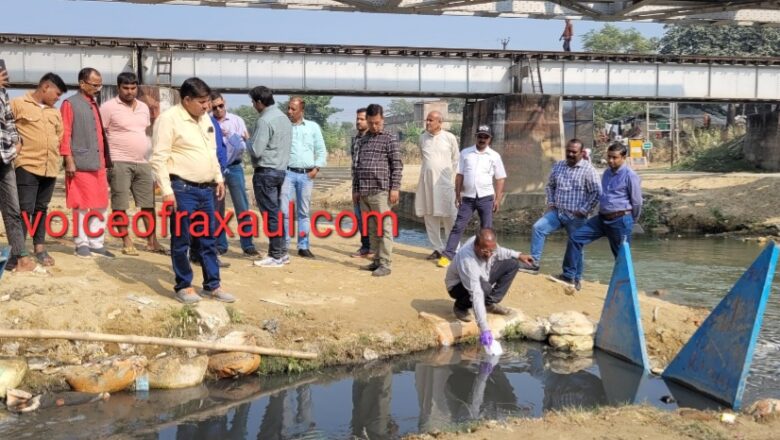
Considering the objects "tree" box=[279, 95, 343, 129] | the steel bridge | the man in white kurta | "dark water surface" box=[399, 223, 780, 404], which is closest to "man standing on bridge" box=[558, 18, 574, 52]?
the steel bridge

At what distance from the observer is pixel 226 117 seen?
8.32m

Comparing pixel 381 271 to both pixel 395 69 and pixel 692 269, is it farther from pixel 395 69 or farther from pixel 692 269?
pixel 395 69

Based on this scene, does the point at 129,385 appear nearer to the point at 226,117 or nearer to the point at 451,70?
the point at 226,117

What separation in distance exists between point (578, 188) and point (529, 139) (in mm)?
17342

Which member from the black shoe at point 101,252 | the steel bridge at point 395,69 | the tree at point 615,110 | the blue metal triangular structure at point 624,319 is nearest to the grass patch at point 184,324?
the black shoe at point 101,252

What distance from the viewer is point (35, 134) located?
6.81 metres

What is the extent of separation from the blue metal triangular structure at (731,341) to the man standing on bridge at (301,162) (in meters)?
4.45

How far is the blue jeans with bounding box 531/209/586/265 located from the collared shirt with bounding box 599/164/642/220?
0.44m

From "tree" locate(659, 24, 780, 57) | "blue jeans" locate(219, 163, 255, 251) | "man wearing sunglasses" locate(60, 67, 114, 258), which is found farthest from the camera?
"tree" locate(659, 24, 780, 57)

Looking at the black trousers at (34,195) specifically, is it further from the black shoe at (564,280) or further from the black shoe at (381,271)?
the black shoe at (564,280)

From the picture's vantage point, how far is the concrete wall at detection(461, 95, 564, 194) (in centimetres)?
2481

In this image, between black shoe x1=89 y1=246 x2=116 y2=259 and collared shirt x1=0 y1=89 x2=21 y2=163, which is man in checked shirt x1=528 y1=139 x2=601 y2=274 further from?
collared shirt x1=0 y1=89 x2=21 y2=163

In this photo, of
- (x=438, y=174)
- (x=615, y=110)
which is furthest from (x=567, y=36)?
(x=438, y=174)

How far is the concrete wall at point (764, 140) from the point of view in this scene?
2978 cm
